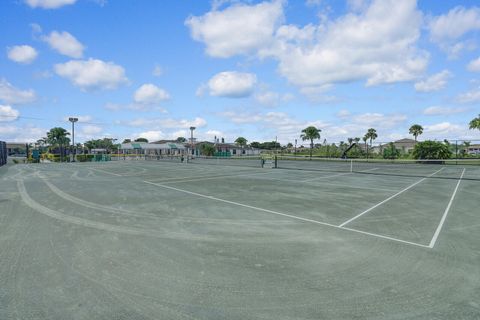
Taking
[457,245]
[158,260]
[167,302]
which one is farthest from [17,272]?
[457,245]

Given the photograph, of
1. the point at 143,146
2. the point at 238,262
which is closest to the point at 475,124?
the point at 238,262

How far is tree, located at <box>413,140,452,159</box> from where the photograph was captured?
4062 cm

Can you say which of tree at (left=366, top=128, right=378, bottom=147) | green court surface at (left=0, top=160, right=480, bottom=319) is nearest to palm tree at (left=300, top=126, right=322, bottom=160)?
tree at (left=366, top=128, right=378, bottom=147)

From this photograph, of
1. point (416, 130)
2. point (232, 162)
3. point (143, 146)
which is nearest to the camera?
point (232, 162)

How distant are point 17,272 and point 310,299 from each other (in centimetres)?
478

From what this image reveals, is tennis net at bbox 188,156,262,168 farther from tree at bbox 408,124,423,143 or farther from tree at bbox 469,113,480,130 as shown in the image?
tree at bbox 408,124,423,143

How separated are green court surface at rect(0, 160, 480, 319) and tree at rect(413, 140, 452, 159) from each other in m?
37.7

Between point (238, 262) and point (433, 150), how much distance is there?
46.6 m

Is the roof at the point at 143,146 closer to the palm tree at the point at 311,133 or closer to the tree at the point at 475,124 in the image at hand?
the palm tree at the point at 311,133

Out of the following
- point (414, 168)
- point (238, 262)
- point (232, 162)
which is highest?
point (232, 162)

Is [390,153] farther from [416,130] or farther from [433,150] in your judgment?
[416,130]

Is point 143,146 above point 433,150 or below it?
above

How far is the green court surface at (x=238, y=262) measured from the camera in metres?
3.58

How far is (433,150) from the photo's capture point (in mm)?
41000
